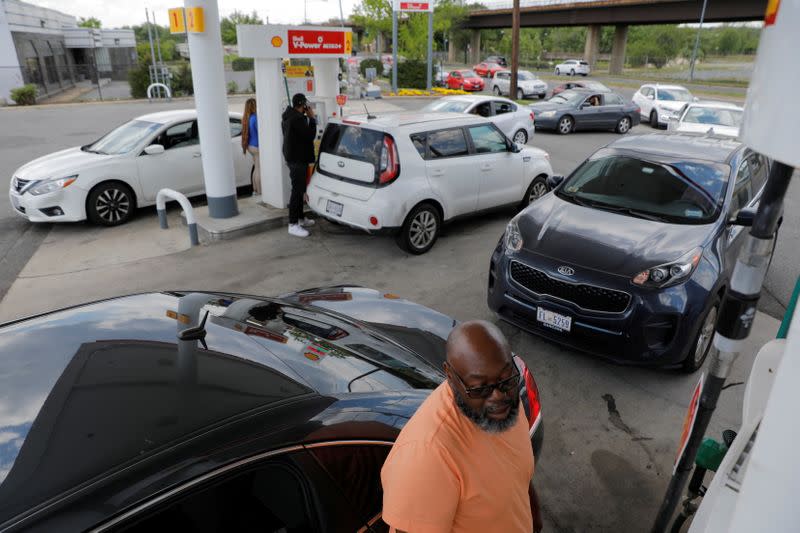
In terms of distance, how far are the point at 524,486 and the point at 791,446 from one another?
995 mm

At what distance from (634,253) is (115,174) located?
25.0ft

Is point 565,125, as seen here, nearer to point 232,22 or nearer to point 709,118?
point 709,118

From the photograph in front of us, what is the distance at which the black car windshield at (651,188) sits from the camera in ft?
16.9

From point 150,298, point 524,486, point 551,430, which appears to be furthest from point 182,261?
point 524,486

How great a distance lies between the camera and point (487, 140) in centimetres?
823

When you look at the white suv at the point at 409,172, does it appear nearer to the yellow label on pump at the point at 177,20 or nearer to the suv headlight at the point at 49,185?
the yellow label on pump at the point at 177,20

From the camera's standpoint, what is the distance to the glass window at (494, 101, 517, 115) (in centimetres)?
1488

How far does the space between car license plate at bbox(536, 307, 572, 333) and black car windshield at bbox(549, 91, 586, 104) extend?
15.4 m

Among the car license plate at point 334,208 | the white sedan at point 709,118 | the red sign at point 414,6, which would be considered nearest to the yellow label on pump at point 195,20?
the car license plate at point 334,208

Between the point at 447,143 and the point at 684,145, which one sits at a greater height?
the point at 684,145

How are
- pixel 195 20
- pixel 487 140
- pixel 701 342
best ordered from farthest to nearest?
pixel 487 140, pixel 195 20, pixel 701 342

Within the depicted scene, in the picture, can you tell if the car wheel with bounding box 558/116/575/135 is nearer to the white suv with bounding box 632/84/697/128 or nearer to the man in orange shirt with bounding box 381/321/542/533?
the white suv with bounding box 632/84/697/128

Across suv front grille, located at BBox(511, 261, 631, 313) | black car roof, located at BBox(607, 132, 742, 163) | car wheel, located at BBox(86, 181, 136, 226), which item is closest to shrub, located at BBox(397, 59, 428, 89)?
car wheel, located at BBox(86, 181, 136, 226)

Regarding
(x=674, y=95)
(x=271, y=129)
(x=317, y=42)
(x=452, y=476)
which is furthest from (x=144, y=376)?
(x=674, y=95)
